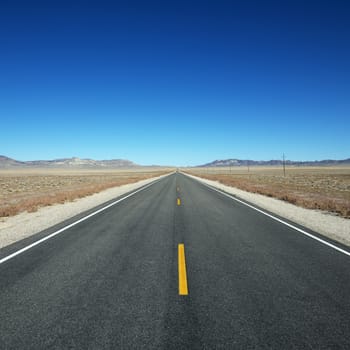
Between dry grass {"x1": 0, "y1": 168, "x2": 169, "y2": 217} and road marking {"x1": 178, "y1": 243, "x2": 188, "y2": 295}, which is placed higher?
road marking {"x1": 178, "y1": 243, "x2": 188, "y2": 295}

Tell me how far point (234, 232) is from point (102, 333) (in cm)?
571

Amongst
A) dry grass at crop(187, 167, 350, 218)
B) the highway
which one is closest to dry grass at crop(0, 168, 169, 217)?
the highway

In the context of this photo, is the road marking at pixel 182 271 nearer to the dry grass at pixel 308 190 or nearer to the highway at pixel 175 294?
the highway at pixel 175 294

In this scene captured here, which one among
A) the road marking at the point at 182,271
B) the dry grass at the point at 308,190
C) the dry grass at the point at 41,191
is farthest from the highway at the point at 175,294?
the dry grass at the point at 41,191

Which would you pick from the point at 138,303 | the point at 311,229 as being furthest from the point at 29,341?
the point at 311,229

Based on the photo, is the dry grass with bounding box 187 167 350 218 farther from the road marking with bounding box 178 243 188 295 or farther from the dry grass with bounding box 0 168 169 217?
the dry grass with bounding box 0 168 169 217

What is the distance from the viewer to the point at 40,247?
21.3 feet

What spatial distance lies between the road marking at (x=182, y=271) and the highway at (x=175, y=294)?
19 mm

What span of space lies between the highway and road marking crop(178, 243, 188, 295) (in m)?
0.02

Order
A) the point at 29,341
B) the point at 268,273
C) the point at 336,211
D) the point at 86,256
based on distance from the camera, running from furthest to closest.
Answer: the point at 336,211 → the point at 86,256 → the point at 268,273 → the point at 29,341

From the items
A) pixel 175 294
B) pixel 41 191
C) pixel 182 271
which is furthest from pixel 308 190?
pixel 41 191

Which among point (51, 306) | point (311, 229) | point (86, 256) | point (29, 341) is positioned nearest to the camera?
point (29, 341)

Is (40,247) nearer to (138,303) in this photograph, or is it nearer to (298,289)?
(138,303)

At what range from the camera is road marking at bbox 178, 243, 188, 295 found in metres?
4.06
